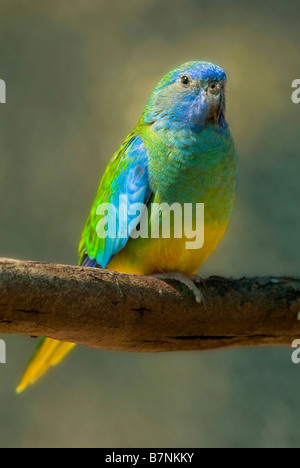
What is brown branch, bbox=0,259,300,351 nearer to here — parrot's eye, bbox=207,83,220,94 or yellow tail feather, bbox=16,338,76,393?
yellow tail feather, bbox=16,338,76,393

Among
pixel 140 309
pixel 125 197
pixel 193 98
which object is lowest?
pixel 140 309

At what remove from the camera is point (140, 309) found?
1.48 metres

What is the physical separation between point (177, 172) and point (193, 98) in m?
0.20

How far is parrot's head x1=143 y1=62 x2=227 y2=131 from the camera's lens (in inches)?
65.5

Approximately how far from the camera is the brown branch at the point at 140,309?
1.34m

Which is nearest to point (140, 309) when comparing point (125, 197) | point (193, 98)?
point (125, 197)

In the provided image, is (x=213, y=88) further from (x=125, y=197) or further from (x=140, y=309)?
(x=140, y=309)

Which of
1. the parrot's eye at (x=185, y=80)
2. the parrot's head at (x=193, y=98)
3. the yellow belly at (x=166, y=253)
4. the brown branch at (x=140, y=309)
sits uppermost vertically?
the parrot's eye at (x=185, y=80)

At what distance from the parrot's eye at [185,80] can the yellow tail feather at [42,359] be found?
0.73 m

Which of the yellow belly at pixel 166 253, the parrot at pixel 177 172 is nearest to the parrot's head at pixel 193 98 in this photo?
the parrot at pixel 177 172

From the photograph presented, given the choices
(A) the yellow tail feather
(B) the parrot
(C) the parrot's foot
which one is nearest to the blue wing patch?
(B) the parrot

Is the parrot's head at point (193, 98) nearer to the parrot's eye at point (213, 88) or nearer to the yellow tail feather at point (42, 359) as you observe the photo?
the parrot's eye at point (213, 88)

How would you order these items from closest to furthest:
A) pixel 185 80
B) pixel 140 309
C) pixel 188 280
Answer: pixel 140 309
pixel 188 280
pixel 185 80

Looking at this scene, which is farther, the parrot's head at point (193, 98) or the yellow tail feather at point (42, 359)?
the yellow tail feather at point (42, 359)
